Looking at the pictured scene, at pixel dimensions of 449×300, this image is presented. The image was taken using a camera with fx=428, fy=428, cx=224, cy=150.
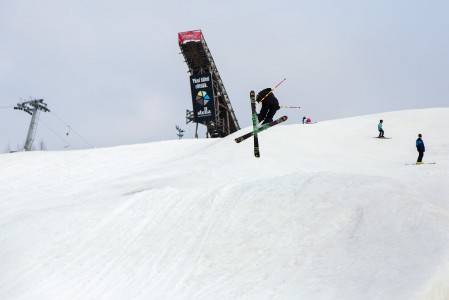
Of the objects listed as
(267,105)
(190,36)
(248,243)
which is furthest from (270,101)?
(190,36)

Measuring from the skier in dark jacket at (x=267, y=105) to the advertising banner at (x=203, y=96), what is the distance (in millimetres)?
37637

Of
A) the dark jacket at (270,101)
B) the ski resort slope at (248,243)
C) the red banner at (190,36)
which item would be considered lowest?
the ski resort slope at (248,243)

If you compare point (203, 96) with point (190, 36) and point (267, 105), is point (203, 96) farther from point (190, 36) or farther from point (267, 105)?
point (267, 105)

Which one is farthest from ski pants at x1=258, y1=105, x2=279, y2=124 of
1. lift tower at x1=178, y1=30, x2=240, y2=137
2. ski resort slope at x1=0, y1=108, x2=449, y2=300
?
lift tower at x1=178, y1=30, x2=240, y2=137

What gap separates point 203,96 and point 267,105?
38.7 m

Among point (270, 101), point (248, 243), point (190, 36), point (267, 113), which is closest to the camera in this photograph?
point (248, 243)

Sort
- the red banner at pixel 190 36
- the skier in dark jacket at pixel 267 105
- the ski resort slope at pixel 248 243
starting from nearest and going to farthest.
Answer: the ski resort slope at pixel 248 243
the skier in dark jacket at pixel 267 105
the red banner at pixel 190 36

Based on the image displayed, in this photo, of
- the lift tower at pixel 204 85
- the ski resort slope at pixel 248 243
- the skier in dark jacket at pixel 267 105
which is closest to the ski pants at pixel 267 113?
the skier in dark jacket at pixel 267 105

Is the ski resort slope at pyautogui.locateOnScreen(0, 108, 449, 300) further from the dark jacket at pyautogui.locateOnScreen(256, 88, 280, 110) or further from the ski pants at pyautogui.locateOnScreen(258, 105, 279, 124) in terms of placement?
the dark jacket at pyautogui.locateOnScreen(256, 88, 280, 110)

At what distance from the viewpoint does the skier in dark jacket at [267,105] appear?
628 inches

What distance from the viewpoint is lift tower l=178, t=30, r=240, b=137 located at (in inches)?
2103

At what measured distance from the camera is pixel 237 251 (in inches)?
347

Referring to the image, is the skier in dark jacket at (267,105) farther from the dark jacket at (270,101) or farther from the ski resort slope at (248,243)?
the ski resort slope at (248,243)

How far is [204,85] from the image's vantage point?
54.3 m
